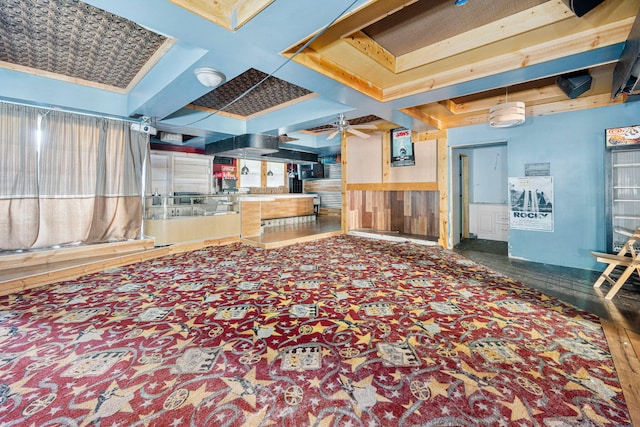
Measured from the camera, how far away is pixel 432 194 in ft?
22.8

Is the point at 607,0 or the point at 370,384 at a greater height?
the point at 607,0

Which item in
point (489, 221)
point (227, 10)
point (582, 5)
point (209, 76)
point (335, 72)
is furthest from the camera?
point (489, 221)

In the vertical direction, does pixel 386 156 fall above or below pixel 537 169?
above

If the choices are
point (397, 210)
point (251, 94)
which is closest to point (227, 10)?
point (251, 94)

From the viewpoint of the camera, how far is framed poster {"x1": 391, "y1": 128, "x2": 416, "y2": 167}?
638 centimetres

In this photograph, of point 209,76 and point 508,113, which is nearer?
point 209,76

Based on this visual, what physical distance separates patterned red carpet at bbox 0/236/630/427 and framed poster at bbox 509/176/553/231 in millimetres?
2009

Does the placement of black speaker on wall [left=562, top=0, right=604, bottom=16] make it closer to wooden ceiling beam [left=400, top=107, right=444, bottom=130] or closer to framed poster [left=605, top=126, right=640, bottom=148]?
wooden ceiling beam [left=400, top=107, right=444, bottom=130]

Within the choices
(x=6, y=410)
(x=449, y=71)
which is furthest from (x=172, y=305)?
(x=449, y=71)

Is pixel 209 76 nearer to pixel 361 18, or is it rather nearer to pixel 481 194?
pixel 361 18

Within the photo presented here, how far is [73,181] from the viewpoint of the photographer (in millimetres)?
4332

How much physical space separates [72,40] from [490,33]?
4646 millimetres

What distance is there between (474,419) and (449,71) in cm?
376

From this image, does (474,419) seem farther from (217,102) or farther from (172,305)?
(217,102)
